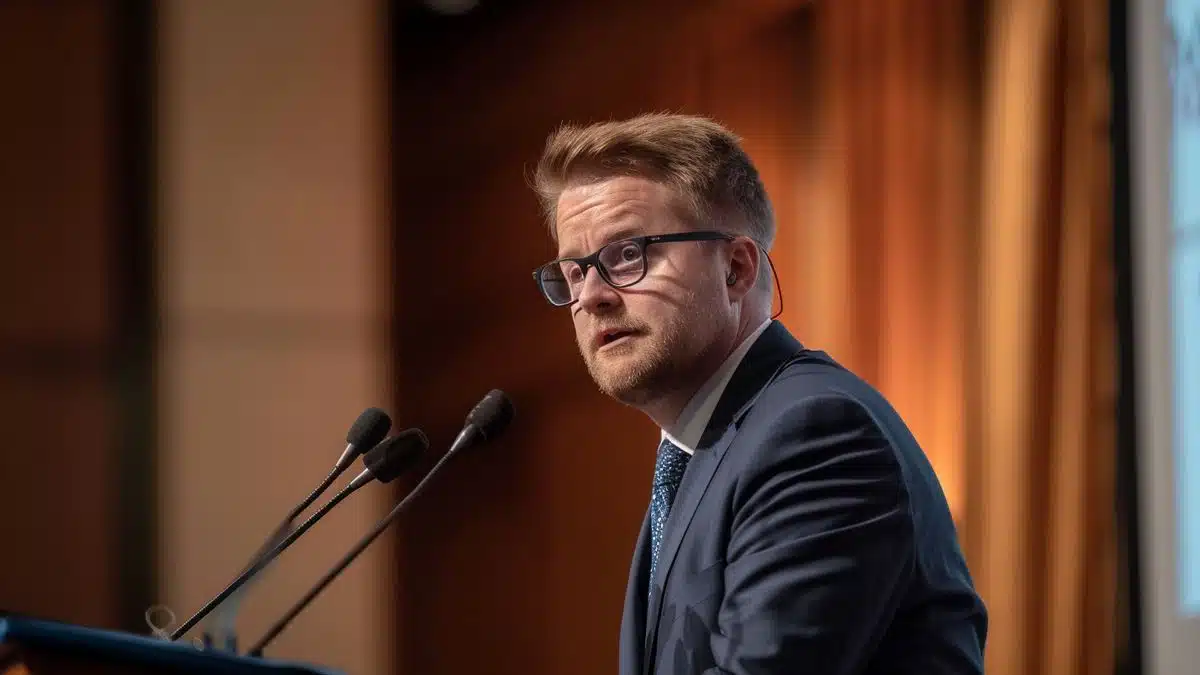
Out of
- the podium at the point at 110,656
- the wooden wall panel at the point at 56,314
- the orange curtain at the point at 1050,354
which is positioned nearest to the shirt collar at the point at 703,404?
the podium at the point at 110,656

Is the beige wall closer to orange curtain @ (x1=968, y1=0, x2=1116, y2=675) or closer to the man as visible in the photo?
the man

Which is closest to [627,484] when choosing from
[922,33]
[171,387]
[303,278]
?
[303,278]

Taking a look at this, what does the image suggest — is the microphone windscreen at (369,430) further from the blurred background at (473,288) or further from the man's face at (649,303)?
the blurred background at (473,288)

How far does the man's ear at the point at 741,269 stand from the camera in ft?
5.20

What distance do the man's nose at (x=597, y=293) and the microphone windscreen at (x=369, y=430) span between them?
0.33 m

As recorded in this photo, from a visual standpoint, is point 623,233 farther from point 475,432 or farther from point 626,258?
point 475,432

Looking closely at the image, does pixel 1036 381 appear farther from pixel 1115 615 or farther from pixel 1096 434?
pixel 1115 615

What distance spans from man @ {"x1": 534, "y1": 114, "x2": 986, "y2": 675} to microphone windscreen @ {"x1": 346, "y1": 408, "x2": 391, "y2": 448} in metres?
0.31

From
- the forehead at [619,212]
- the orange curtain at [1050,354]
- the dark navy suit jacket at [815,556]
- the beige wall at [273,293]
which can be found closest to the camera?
the dark navy suit jacket at [815,556]

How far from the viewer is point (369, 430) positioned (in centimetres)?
152

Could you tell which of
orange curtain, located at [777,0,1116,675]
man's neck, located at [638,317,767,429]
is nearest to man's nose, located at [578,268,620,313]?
man's neck, located at [638,317,767,429]

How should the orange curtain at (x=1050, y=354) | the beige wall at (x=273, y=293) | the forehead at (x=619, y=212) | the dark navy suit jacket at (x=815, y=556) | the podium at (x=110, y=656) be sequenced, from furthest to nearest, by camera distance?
the beige wall at (x=273, y=293), the orange curtain at (x=1050, y=354), the forehead at (x=619, y=212), the dark navy suit jacket at (x=815, y=556), the podium at (x=110, y=656)

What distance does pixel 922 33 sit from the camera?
3.28 meters

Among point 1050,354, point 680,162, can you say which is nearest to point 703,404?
point 680,162
